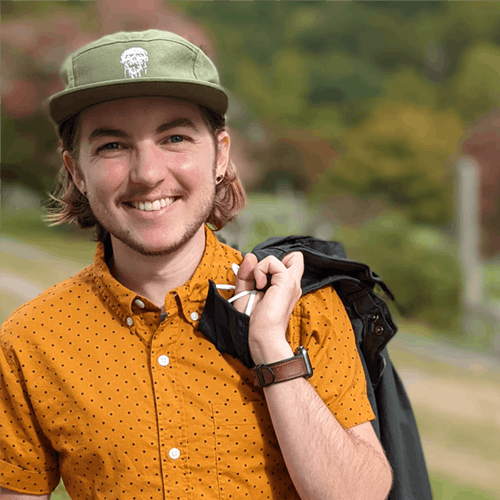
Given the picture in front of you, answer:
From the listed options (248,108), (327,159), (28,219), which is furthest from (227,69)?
(28,219)

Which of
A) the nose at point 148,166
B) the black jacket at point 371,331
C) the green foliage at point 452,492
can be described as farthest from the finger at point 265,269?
the green foliage at point 452,492

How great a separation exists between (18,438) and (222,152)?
95cm

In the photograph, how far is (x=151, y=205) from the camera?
1585 millimetres

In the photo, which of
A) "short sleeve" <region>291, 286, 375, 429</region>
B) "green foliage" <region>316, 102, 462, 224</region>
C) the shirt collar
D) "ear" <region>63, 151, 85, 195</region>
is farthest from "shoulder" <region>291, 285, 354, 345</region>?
"green foliage" <region>316, 102, 462, 224</region>

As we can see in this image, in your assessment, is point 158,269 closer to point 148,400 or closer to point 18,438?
point 148,400

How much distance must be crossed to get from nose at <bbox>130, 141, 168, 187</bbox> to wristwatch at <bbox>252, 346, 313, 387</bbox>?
52 cm

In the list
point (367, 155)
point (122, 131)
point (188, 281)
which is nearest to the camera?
point (122, 131)

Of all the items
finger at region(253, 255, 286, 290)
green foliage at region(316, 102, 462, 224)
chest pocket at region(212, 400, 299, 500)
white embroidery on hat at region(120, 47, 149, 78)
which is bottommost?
chest pocket at region(212, 400, 299, 500)

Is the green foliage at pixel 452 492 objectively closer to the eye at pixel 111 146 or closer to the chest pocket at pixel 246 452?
the chest pocket at pixel 246 452

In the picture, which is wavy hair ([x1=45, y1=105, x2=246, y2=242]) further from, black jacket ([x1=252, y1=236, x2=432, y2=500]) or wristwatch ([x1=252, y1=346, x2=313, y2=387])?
wristwatch ([x1=252, y1=346, x2=313, y2=387])

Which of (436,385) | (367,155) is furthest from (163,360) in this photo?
(367,155)

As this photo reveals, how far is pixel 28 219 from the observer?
9227 mm

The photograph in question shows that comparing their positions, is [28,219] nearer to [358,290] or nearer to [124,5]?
[124,5]

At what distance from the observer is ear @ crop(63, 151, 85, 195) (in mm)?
1759
